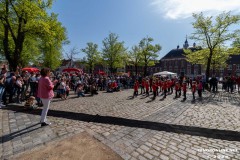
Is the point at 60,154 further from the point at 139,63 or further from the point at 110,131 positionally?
the point at 139,63

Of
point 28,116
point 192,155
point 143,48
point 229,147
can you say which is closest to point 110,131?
point 192,155

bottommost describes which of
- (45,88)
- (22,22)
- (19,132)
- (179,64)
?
(19,132)

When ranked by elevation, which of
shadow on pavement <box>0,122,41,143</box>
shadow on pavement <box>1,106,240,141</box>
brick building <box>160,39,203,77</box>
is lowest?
shadow on pavement <box>1,106,240,141</box>

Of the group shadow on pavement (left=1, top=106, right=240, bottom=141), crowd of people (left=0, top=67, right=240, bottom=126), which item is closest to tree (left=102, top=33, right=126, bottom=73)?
crowd of people (left=0, top=67, right=240, bottom=126)

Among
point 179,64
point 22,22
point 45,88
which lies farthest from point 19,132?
point 179,64

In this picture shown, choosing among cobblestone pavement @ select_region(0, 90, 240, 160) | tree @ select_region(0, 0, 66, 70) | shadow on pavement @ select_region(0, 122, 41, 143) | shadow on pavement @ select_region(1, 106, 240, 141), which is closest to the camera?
cobblestone pavement @ select_region(0, 90, 240, 160)

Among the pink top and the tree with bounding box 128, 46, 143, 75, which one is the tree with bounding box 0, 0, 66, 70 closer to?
the pink top

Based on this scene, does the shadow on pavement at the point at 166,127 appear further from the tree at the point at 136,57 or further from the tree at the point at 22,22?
the tree at the point at 136,57

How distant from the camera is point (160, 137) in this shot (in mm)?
4801

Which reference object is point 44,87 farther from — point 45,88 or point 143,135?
point 143,135

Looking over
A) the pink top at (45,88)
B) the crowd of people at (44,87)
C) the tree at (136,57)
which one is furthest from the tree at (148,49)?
the pink top at (45,88)

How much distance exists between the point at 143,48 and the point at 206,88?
1024 inches

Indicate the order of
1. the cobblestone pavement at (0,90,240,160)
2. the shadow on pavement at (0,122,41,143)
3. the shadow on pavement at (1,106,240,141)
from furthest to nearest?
the shadow on pavement at (1,106,240,141), the shadow on pavement at (0,122,41,143), the cobblestone pavement at (0,90,240,160)

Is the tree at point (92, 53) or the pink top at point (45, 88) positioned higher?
the tree at point (92, 53)
